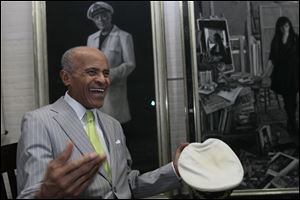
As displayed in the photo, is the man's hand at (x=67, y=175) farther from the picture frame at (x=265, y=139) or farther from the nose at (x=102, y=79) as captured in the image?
the picture frame at (x=265, y=139)

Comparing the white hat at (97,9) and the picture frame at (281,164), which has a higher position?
the white hat at (97,9)

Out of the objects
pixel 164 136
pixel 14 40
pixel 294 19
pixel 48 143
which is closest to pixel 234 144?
pixel 164 136

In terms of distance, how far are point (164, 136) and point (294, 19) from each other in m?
0.99

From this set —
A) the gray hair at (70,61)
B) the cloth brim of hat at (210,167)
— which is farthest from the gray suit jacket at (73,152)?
the cloth brim of hat at (210,167)

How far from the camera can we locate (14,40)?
6.51 ft

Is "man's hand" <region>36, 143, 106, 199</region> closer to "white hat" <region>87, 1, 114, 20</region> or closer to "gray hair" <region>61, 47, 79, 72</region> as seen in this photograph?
"gray hair" <region>61, 47, 79, 72</region>

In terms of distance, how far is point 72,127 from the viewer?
3.71 feet

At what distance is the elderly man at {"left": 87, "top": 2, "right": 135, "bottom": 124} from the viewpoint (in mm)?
1972

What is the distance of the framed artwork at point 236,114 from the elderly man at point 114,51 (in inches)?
13.3

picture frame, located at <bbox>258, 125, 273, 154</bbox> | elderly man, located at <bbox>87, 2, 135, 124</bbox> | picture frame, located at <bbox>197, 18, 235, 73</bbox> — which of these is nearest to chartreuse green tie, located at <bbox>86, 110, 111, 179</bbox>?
elderly man, located at <bbox>87, 2, 135, 124</bbox>

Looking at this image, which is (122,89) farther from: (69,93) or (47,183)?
(47,183)

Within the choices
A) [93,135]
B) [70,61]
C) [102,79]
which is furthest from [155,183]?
[70,61]

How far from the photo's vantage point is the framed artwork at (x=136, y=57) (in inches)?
76.4

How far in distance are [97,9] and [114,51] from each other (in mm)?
255
